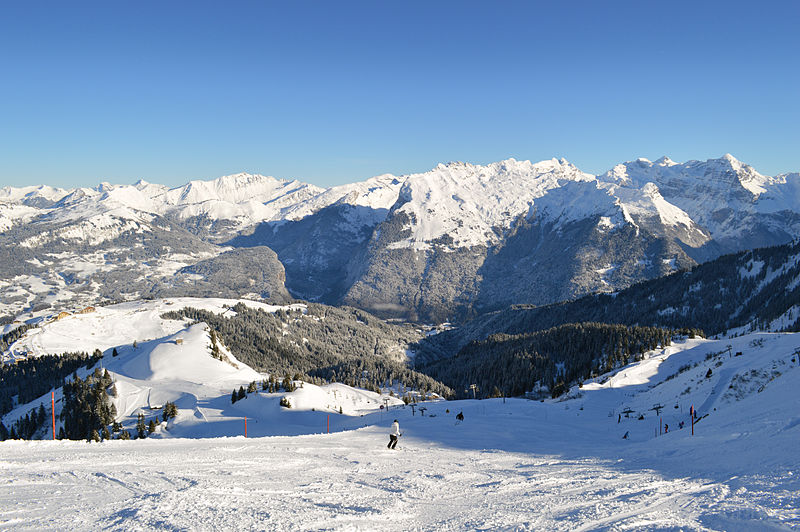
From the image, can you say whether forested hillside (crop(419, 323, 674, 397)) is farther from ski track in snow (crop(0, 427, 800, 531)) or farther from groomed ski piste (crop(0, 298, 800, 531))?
ski track in snow (crop(0, 427, 800, 531))

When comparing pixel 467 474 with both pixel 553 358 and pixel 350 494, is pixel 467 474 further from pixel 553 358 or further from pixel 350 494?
pixel 553 358

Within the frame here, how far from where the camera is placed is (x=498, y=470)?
81.8ft

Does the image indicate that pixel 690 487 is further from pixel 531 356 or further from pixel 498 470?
pixel 531 356

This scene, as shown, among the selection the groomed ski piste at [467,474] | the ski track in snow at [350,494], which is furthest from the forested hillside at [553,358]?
the ski track in snow at [350,494]

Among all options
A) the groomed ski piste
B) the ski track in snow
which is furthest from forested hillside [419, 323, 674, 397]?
the ski track in snow

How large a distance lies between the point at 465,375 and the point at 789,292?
404ft

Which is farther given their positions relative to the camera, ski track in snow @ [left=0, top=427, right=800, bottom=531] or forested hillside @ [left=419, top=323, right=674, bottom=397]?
forested hillside @ [left=419, top=323, right=674, bottom=397]

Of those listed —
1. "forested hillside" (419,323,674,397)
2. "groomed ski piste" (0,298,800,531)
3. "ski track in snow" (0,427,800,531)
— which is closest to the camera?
"ski track in snow" (0,427,800,531)

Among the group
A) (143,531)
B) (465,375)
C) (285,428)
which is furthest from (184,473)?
(465,375)

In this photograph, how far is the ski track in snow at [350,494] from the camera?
14656 millimetres

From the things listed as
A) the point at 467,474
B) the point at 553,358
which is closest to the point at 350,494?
the point at 467,474

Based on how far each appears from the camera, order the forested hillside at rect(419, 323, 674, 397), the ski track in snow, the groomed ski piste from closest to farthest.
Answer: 1. the ski track in snow
2. the groomed ski piste
3. the forested hillside at rect(419, 323, 674, 397)

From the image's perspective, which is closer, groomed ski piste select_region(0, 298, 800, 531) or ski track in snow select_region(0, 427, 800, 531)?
ski track in snow select_region(0, 427, 800, 531)

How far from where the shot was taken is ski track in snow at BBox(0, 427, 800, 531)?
14.7 meters
